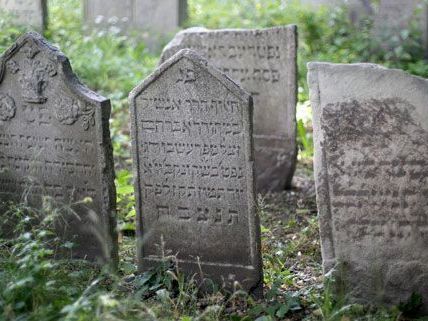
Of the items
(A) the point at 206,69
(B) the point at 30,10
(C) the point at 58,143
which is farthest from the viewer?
(B) the point at 30,10

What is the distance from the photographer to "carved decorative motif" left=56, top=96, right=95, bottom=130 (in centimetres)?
523

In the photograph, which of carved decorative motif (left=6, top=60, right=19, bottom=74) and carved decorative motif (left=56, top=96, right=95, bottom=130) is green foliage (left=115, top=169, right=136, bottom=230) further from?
carved decorative motif (left=6, top=60, right=19, bottom=74)

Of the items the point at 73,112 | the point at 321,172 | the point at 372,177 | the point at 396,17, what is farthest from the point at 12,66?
the point at 396,17

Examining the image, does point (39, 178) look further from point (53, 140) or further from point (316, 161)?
point (316, 161)

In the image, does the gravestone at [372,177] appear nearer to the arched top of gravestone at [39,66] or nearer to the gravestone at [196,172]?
the gravestone at [196,172]

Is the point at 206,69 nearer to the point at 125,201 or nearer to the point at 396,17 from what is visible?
the point at 125,201

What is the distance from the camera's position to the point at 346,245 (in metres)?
4.85

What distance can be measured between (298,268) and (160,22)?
23.9 feet

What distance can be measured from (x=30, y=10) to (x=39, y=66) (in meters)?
5.35

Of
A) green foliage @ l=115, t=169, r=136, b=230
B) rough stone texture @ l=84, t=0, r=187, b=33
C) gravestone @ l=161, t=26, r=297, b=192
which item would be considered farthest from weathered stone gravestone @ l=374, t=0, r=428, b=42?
green foliage @ l=115, t=169, r=136, b=230

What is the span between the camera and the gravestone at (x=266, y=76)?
7.10 metres

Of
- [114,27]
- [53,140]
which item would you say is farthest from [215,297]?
[114,27]

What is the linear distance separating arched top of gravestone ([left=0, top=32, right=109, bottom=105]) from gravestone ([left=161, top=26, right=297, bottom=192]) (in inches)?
78.6

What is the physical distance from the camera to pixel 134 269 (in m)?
5.43
